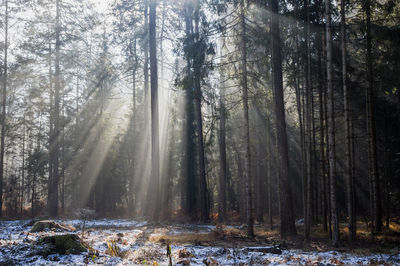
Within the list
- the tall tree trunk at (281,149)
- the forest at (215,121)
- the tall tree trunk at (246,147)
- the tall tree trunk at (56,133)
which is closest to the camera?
the forest at (215,121)

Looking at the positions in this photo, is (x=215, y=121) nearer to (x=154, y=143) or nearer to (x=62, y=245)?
(x=154, y=143)

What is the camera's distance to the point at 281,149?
12562mm

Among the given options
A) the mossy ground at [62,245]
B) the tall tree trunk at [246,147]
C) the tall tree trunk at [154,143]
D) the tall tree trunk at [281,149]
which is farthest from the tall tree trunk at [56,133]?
the tall tree trunk at [281,149]

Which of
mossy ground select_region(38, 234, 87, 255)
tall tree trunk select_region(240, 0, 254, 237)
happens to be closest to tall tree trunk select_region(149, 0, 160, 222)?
tall tree trunk select_region(240, 0, 254, 237)

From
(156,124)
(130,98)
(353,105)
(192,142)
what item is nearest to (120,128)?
(130,98)

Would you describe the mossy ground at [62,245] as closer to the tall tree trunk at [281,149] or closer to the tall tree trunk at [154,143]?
the tall tree trunk at [281,149]

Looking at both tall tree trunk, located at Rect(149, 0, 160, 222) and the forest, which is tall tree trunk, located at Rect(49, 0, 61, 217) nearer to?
the forest

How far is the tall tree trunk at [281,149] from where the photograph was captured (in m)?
12.5

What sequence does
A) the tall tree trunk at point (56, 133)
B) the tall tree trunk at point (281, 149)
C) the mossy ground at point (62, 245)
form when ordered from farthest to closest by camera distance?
the tall tree trunk at point (56, 133)
the tall tree trunk at point (281, 149)
the mossy ground at point (62, 245)

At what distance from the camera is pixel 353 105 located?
1980 cm

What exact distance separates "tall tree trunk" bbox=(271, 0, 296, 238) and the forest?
5cm

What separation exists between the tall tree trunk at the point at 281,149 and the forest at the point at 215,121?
0.17ft

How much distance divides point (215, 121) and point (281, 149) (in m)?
4.34

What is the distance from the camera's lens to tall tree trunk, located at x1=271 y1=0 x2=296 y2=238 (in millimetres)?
12477
